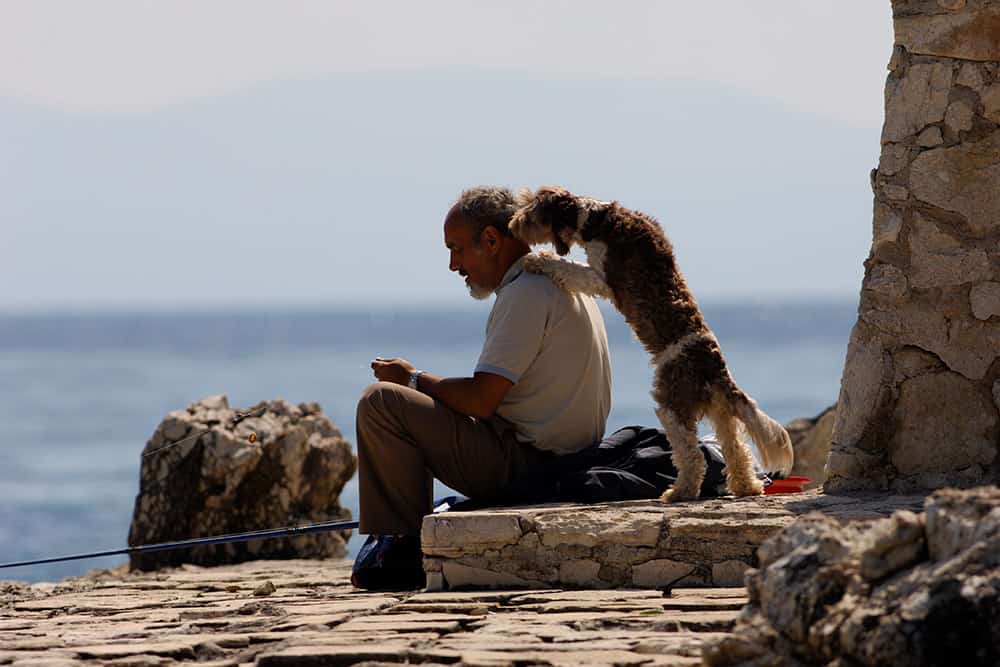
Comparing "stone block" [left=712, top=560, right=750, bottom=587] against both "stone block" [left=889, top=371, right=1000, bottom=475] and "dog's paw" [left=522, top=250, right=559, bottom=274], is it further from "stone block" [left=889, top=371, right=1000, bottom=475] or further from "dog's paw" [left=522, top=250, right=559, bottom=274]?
"dog's paw" [left=522, top=250, right=559, bottom=274]

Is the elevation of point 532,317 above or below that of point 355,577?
above

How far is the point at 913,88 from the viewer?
5840 mm

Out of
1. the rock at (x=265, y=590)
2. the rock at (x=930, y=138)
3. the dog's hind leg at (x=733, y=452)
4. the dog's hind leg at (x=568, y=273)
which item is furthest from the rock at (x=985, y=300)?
the rock at (x=265, y=590)

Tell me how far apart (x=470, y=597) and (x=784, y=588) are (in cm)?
195

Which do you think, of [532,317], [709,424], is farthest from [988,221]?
[532,317]

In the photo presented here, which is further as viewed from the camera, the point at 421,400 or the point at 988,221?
the point at 421,400

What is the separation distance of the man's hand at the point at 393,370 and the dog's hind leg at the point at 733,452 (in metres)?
1.38

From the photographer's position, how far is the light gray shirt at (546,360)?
621 centimetres

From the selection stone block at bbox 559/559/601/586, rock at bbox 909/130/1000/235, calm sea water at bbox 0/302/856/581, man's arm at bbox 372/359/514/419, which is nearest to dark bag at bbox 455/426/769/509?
man's arm at bbox 372/359/514/419

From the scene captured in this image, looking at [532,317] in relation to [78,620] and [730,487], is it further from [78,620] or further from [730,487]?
[78,620]

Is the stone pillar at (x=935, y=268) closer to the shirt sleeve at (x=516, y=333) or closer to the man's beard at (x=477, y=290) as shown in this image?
the shirt sleeve at (x=516, y=333)

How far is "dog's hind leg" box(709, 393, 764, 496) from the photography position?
591 cm

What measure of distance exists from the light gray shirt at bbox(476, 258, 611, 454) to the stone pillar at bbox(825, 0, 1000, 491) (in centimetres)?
114

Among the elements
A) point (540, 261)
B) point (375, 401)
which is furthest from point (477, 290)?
point (375, 401)
